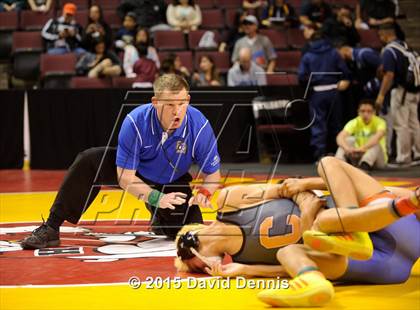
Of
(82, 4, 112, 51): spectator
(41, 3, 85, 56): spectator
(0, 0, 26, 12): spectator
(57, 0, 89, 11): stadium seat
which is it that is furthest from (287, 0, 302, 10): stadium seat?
(0, 0, 26, 12): spectator

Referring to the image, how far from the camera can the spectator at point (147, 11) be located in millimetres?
14125

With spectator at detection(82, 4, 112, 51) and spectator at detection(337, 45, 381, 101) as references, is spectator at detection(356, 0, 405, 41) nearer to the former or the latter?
spectator at detection(337, 45, 381, 101)

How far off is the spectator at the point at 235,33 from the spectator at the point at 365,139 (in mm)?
3256

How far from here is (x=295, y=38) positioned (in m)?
14.3

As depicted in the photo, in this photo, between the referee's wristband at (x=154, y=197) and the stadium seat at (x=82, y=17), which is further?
the stadium seat at (x=82, y=17)

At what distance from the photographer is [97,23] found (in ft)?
43.5

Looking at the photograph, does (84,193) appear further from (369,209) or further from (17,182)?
(17,182)

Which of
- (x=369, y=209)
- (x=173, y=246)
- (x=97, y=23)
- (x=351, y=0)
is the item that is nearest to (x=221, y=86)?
(x=97, y=23)

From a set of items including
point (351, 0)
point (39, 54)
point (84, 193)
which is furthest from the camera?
point (351, 0)

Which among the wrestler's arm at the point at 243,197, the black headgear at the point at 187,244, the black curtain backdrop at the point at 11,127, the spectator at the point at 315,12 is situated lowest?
the black curtain backdrop at the point at 11,127

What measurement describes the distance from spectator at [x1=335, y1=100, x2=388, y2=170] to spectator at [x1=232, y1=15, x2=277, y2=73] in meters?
2.39

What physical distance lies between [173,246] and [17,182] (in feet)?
16.2

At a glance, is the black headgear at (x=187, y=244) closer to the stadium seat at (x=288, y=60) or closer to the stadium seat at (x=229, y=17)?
the stadium seat at (x=288, y=60)

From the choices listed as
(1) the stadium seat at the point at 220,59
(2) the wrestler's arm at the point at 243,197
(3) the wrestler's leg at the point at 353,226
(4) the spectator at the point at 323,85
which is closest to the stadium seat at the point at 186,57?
(1) the stadium seat at the point at 220,59
